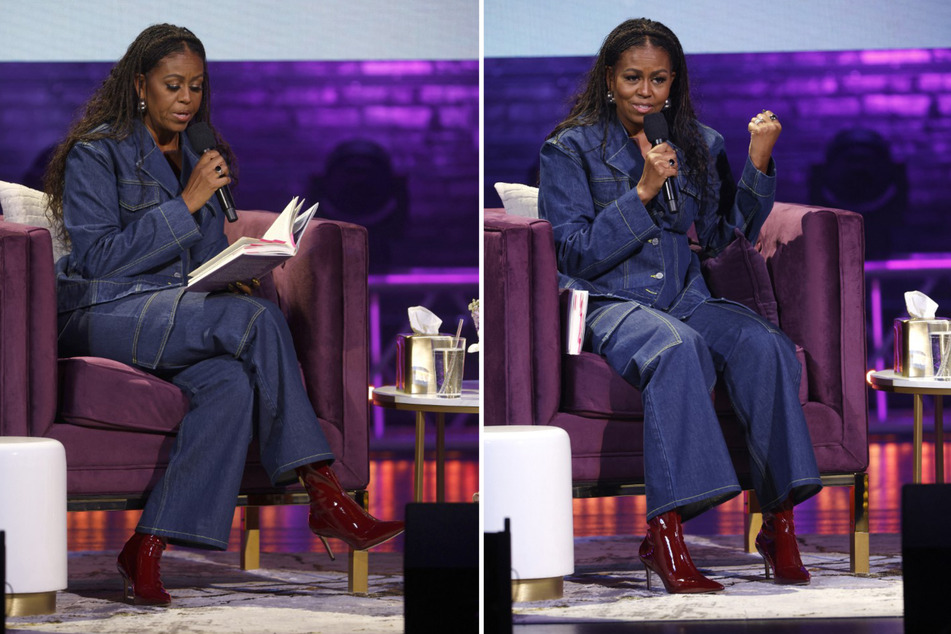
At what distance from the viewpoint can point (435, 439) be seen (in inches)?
83.0

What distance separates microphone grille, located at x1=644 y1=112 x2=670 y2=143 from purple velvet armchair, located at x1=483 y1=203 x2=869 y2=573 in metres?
0.25

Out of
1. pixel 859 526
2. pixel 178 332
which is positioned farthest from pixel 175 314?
pixel 859 526

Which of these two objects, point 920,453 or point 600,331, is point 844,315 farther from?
point 600,331

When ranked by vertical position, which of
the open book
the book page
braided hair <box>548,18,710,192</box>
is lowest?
the open book

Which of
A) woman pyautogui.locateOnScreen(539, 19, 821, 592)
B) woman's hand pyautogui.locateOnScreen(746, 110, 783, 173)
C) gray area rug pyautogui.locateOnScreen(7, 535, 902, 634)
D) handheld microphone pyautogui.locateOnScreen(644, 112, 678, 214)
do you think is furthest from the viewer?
woman's hand pyautogui.locateOnScreen(746, 110, 783, 173)

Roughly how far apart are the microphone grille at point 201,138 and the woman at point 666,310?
0.58 m

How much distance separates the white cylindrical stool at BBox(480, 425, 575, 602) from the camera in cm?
198

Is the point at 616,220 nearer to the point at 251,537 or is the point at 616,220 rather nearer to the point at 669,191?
the point at 669,191

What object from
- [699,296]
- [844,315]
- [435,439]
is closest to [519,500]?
[435,439]

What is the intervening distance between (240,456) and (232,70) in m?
1.16

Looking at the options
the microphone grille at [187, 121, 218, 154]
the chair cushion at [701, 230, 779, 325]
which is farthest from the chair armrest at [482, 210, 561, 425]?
the microphone grille at [187, 121, 218, 154]

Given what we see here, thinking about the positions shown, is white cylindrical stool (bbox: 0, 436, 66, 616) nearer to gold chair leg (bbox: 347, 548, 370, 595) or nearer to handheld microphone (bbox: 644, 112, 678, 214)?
gold chair leg (bbox: 347, 548, 370, 595)

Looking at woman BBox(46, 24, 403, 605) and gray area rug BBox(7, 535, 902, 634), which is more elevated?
woman BBox(46, 24, 403, 605)

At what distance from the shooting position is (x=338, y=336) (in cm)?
220
